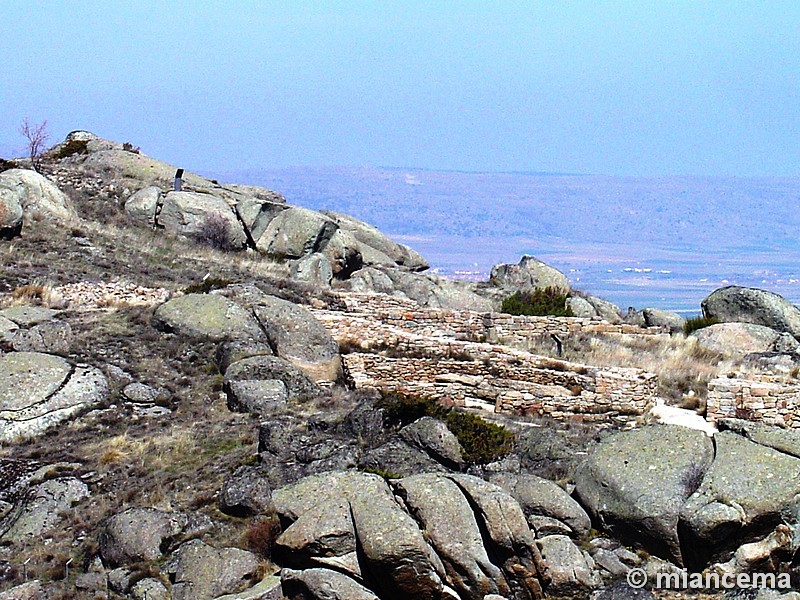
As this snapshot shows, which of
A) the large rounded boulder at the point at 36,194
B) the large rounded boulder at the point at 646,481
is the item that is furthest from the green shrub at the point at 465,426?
the large rounded boulder at the point at 36,194

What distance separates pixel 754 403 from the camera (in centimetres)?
1892

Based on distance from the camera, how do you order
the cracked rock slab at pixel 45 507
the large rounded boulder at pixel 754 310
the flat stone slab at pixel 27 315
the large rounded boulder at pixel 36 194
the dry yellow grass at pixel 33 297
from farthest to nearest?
the large rounded boulder at pixel 754 310, the large rounded boulder at pixel 36 194, the dry yellow grass at pixel 33 297, the flat stone slab at pixel 27 315, the cracked rock slab at pixel 45 507

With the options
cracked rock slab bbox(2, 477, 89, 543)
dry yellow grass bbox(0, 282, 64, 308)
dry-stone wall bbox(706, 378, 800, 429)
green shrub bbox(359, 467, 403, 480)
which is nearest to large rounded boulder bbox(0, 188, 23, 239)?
dry yellow grass bbox(0, 282, 64, 308)

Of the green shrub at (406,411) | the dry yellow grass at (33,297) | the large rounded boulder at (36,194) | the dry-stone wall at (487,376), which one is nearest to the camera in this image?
the green shrub at (406,411)

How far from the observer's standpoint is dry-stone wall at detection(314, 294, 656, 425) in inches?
747

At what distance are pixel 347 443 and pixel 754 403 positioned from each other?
9.37 meters

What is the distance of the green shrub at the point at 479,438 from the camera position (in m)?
14.8

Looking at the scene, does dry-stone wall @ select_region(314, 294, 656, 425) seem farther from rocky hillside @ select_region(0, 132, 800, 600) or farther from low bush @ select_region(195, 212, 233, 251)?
low bush @ select_region(195, 212, 233, 251)

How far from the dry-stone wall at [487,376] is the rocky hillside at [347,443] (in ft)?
0.22

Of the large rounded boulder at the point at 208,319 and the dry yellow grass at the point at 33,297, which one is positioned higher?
the large rounded boulder at the point at 208,319

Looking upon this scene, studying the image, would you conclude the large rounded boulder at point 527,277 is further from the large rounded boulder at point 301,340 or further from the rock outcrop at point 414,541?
the rock outcrop at point 414,541

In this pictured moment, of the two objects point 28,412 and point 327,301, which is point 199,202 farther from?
point 28,412

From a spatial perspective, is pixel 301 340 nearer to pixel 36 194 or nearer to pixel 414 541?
pixel 414 541

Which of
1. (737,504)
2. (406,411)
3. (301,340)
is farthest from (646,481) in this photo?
(301,340)
